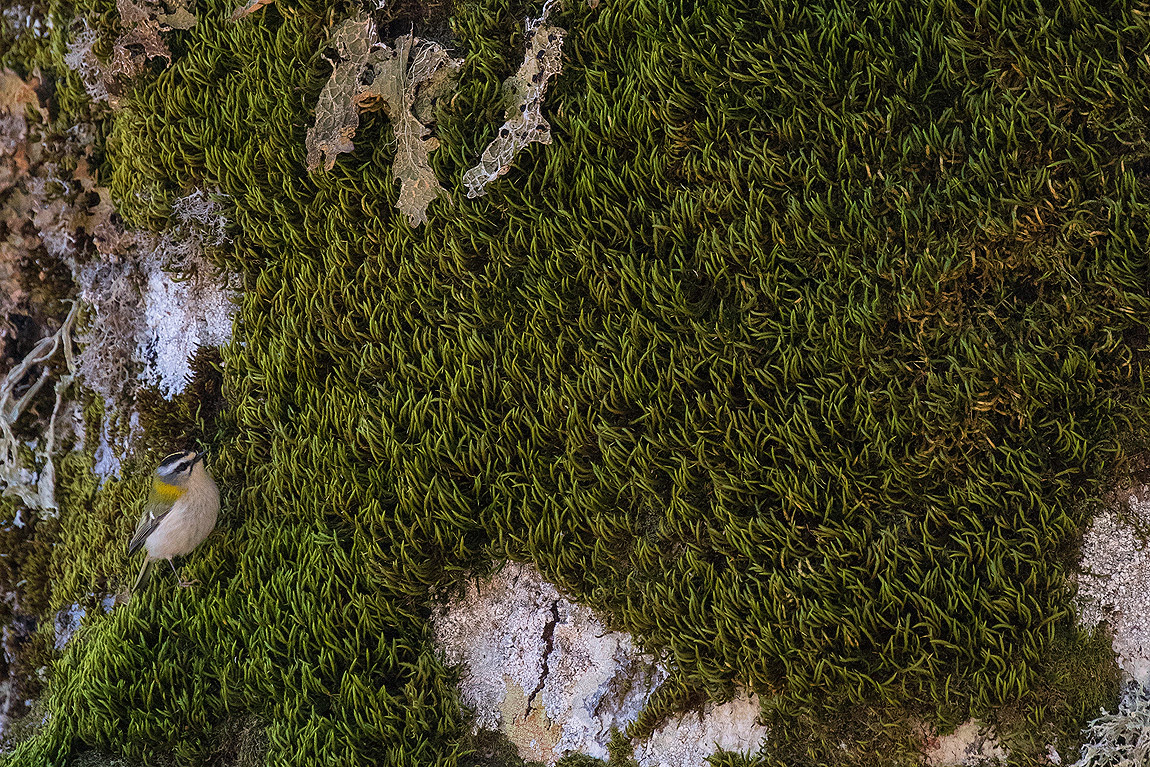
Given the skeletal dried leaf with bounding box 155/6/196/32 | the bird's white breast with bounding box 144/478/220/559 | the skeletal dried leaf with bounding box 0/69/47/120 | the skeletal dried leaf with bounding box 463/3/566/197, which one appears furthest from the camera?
the skeletal dried leaf with bounding box 0/69/47/120

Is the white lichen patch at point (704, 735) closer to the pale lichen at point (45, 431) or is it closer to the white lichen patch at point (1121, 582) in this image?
the white lichen patch at point (1121, 582)

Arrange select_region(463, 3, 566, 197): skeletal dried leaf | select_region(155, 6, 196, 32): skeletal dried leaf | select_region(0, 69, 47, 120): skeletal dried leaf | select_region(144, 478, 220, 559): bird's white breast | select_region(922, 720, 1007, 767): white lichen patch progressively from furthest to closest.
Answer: select_region(0, 69, 47, 120): skeletal dried leaf → select_region(155, 6, 196, 32): skeletal dried leaf → select_region(144, 478, 220, 559): bird's white breast → select_region(463, 3, 566, 197): skeletal dried leaf → select_region(922, 720, 1007, 767): white lichen patch

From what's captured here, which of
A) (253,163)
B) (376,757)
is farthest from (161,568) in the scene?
(253,163)

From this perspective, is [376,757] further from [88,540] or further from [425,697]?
[88,540]

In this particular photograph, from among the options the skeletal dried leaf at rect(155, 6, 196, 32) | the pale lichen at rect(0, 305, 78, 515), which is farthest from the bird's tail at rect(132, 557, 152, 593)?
the skeletal dried leaf at rect(155, 6, 196, 32)

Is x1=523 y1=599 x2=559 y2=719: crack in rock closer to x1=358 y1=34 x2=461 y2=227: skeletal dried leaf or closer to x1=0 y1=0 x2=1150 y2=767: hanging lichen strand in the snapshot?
x1=0 y1=0 x2=1150 y2=767: hanging lichen strand
